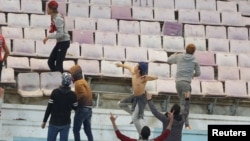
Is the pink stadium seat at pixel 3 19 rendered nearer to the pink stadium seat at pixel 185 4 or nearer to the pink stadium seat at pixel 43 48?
the pink stadium seat at pixel 43 48

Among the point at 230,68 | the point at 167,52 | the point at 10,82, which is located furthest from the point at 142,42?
the point at 10,82

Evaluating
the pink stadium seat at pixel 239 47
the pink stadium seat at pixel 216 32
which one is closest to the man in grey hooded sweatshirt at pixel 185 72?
the pink stadium seat at pixel 239 47

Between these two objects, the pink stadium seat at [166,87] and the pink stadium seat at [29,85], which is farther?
the pink stadium seat at [166,87]

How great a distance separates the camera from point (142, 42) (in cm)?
1433

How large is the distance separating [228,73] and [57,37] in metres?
3.22

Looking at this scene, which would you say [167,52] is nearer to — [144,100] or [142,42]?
[142,42]

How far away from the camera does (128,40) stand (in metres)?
14.3

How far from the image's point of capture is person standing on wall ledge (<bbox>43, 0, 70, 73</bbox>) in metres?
12.1

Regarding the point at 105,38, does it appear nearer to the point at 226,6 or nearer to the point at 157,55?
the point at 157,55

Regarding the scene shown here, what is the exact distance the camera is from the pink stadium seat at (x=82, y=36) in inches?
555

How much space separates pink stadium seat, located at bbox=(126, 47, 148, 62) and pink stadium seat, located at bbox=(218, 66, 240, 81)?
4.05 ft

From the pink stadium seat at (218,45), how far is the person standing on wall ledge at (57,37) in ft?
10.3

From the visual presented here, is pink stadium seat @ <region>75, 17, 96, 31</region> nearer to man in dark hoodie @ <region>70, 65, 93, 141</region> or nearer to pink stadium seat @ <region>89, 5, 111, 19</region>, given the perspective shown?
pink stadium seat @ <region>89, 5, 111, 19</region>

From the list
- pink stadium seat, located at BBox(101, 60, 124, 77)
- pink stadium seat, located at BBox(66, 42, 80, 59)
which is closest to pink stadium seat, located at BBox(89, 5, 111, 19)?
pink stadium seat, located at BBox(66, 42, 80, 59)
